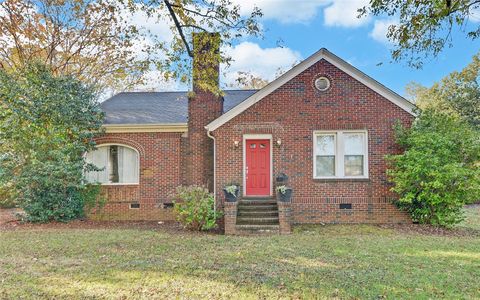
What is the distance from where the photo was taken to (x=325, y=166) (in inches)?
428

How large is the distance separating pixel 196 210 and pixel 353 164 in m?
5.39

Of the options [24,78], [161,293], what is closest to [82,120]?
[24,78]

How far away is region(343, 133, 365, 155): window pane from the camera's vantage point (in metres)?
10.8

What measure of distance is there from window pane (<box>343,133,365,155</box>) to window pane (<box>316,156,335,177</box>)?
590 mm

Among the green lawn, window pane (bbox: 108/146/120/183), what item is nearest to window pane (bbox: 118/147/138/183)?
window pane (bbox: 108/146/120/183)

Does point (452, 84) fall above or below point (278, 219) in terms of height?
above

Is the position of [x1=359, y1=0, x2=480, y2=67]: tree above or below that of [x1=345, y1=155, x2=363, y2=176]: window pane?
above

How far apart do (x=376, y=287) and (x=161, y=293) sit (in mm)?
3044

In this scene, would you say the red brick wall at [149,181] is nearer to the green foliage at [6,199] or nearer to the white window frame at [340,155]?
the green foliage at [6,199]

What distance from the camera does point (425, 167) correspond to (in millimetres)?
9281

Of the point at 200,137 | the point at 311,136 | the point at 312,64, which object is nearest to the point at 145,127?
the point at 200,137

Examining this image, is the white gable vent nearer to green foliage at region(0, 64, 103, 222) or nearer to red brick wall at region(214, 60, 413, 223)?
red brick wall at region(214, 60, 413, 223)

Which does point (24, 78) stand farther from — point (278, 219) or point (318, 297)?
point (318, 297)

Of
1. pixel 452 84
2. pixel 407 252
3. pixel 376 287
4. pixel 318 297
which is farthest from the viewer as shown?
pixel 452 84
